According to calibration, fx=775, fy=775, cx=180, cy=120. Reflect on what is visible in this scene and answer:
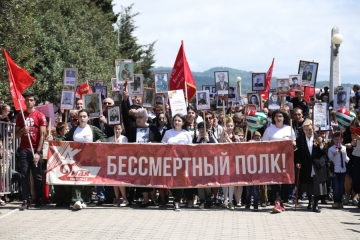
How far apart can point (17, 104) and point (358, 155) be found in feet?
22.0

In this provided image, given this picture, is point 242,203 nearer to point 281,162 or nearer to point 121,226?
point 281,162

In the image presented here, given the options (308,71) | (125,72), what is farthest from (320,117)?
(125,72)

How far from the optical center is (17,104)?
1464 centimetres

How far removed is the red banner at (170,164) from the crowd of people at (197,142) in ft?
0.63

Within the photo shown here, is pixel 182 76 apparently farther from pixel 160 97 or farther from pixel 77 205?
pixel 77 205

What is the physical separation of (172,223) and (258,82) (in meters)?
9.03

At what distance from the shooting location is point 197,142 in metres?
15.2

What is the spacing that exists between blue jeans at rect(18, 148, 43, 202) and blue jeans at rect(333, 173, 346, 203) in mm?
5888

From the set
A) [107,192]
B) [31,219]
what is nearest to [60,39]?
[107,192]

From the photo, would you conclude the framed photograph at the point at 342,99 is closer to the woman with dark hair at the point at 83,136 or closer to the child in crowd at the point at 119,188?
the child in crowd at the point at 119,188

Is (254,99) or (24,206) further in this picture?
(254,99)

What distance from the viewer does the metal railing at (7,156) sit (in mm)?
14375

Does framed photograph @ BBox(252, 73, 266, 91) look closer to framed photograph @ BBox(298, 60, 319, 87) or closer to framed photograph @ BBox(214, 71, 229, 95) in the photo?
framed photograph @ BBox(298, 60, 319, 87)

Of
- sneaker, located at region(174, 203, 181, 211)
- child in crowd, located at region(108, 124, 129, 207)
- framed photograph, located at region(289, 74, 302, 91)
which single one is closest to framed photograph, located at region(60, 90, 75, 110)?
child in crowd, located at region(108, 124, 129, 207)
